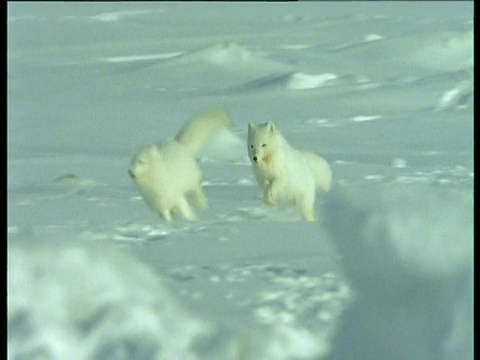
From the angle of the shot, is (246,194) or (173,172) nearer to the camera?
(173,172)

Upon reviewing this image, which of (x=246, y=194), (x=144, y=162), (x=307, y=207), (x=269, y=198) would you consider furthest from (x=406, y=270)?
(x=246, y=194)

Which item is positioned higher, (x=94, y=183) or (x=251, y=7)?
(x=251, y=7)

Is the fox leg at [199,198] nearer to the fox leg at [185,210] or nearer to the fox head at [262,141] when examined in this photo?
the fox leg at [185,210]

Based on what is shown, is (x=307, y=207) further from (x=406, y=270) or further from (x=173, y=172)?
(x=406, y=270)

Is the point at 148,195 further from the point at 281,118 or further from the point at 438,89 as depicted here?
the point at 438,89

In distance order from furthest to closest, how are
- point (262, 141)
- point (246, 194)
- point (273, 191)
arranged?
point (246, 194) → point (273, 191) → point (262, 141)

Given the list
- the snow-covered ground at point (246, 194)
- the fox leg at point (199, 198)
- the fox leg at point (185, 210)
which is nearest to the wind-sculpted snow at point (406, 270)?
the snow-covered ground at point (246, 194)

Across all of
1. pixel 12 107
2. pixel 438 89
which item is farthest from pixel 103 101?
pixel 438 89
